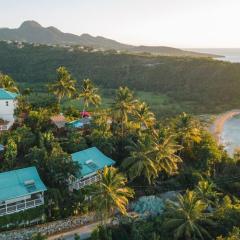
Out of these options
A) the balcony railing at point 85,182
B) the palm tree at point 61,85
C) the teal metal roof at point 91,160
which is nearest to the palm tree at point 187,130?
the teal metal roof at point 91,160

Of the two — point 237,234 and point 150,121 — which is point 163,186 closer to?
point 150,121

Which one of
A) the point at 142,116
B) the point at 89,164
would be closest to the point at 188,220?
the point at 89,164

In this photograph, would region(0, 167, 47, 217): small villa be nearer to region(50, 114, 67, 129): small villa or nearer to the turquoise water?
region(50, 114, 67, 129): small villa

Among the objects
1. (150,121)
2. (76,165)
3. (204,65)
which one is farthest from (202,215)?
(204,65)

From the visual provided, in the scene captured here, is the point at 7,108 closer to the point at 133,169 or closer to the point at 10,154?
the point at 10,154


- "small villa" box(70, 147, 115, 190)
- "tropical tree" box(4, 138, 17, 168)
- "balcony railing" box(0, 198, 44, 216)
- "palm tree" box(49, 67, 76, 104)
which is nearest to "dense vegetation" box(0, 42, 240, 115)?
"palm tree" box(49, 67, 76, 104)

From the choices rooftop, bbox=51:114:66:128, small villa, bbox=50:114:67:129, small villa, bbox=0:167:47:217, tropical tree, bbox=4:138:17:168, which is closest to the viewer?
small villa, bbox=0:167:47:217
